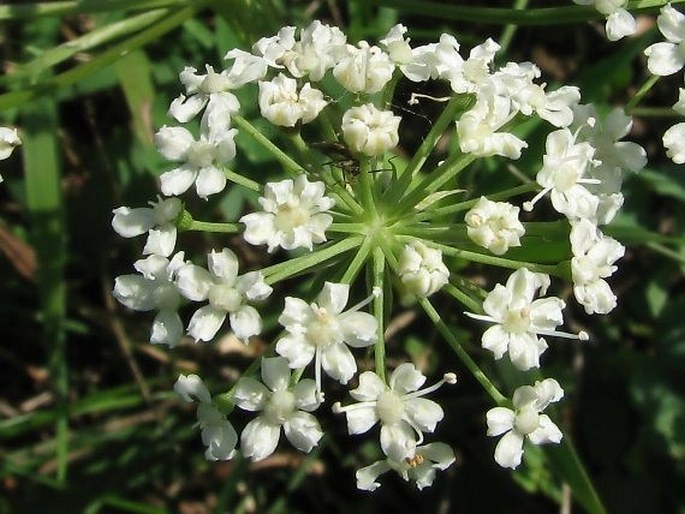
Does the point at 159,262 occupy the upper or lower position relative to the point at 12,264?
upper

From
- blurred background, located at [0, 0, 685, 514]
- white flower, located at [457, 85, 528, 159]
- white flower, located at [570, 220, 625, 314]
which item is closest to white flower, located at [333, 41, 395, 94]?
white flower, located at [457, 85, 528, 159]

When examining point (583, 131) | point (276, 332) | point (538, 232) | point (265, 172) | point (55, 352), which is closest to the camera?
point (538, 232)

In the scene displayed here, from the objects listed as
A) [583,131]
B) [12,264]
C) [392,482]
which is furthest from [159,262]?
[392,482]

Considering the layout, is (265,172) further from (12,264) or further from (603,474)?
(603,474)

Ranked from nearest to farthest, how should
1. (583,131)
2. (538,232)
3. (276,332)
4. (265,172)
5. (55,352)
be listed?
(538,232), (583,131), (265,172), (55,352), (276,332)

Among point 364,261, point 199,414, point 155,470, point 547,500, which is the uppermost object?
point 364,261

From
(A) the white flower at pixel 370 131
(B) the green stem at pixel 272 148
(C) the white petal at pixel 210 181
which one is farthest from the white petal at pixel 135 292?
(A) the white flower at pixel 370 131

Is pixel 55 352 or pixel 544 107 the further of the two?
pixel 55 352
